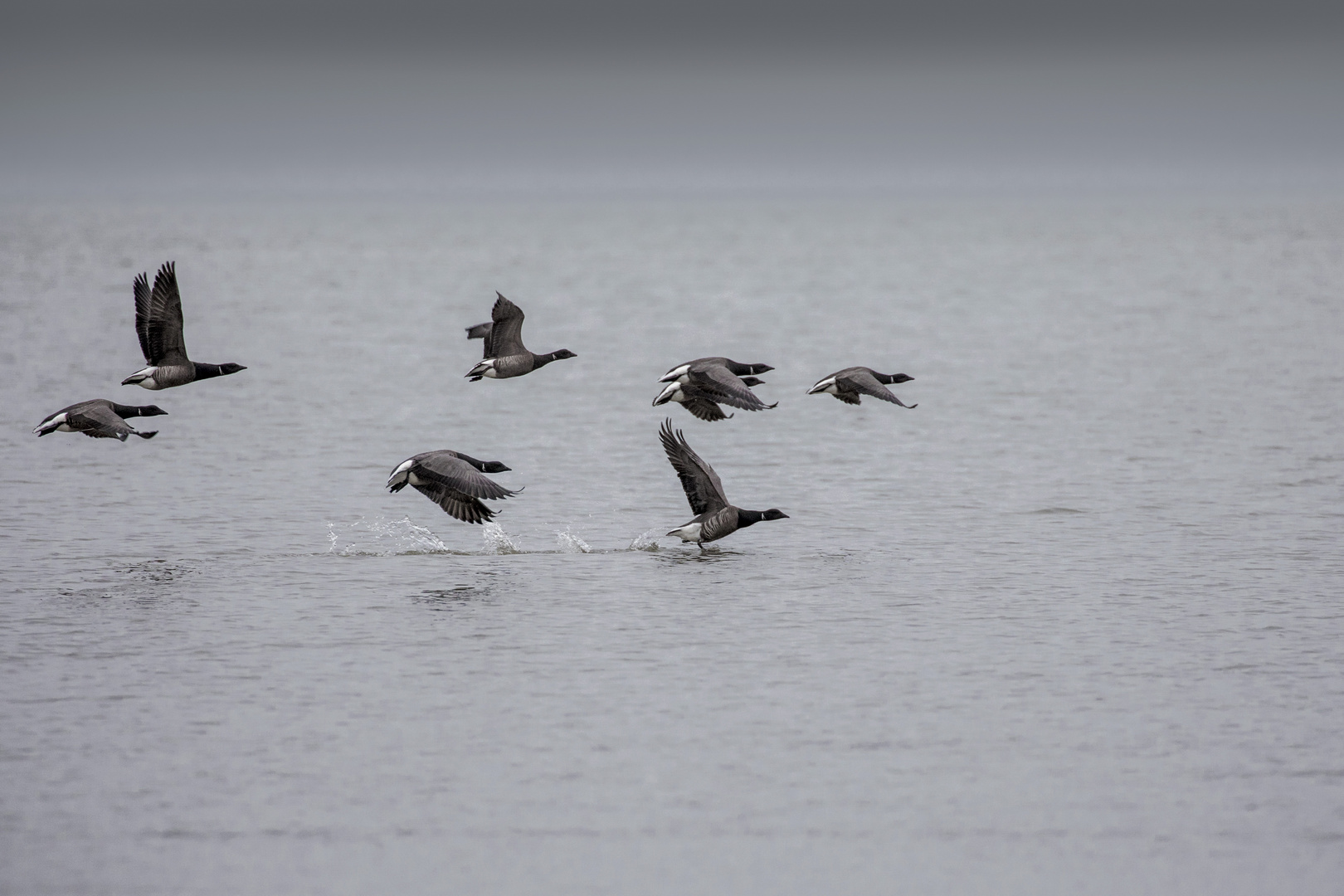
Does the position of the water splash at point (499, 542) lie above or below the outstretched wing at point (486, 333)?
below

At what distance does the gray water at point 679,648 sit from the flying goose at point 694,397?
2.05 metres

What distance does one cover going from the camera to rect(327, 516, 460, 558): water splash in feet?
81.8

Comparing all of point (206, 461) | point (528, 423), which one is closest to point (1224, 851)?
point (206, 461)

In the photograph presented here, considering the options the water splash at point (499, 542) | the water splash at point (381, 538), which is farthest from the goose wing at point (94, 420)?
the water splash at point (499, 542)

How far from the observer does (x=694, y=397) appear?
74.7ft

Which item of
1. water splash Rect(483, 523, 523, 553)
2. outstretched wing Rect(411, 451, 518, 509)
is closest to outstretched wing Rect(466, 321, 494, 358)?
water splash Rect(483, 523, 523, 553)

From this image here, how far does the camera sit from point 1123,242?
15525 cm

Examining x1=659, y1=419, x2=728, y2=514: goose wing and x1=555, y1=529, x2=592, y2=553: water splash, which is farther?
x1=555, y1=529, x2=592, y2=553: water splash

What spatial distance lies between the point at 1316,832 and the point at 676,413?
3069cm

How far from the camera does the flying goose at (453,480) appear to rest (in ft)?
67.2

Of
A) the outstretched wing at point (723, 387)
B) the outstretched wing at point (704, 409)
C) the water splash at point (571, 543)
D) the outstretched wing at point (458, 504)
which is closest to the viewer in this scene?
the outstretched wing at point (723, 387)

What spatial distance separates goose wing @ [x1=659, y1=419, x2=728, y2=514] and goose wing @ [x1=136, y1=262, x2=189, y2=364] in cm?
616

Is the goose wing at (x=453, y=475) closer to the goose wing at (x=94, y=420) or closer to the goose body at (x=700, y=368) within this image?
the goose body at (x=700, y=368)

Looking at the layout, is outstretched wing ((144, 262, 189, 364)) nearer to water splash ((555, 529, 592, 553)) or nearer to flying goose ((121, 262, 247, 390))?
flying goose ((121, 262, 247, 390))
